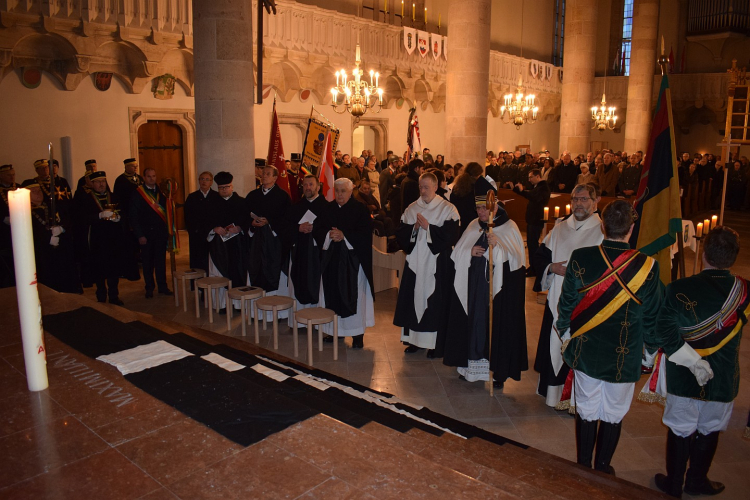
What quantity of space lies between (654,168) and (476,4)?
28.4ft

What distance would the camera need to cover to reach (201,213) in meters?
7.64

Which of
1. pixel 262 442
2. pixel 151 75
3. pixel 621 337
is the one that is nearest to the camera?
pixel 262 442

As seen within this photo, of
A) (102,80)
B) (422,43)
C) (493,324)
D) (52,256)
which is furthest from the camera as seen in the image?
(422,43)

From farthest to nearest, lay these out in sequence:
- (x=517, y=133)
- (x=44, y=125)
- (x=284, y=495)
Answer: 1. (x=517, y=133)
2. (x=44, y=125)
3. (x=284, y=495)

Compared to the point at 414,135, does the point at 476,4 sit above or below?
above

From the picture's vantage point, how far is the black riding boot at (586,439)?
356 centimetres

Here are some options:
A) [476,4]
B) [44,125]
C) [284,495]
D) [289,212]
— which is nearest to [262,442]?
[284,495]

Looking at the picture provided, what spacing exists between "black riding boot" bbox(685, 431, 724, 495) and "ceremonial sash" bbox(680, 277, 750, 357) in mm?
565

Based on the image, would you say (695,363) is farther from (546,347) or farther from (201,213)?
(201,213)

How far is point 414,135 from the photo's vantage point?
492 inches

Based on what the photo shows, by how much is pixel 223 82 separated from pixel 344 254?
3.20m

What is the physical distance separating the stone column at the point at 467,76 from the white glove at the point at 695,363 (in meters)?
9.86

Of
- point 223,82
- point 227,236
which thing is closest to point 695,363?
point 227,236

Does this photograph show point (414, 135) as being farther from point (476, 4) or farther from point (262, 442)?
point (262, 442)
